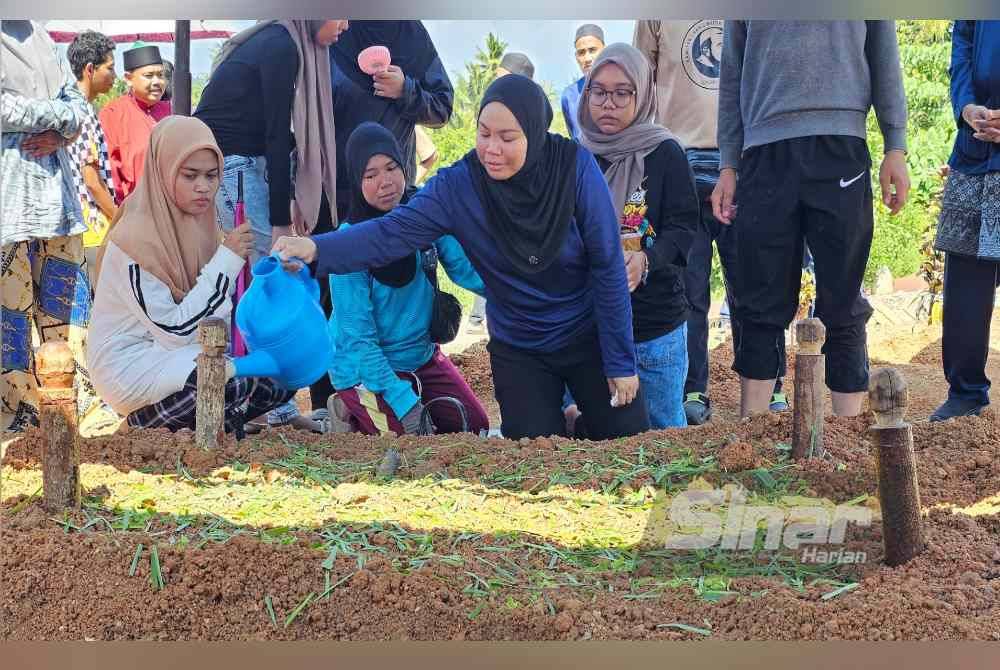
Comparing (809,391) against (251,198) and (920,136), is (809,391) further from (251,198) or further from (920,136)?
(251,198)

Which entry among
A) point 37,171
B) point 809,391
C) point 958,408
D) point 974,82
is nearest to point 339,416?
point 37,171

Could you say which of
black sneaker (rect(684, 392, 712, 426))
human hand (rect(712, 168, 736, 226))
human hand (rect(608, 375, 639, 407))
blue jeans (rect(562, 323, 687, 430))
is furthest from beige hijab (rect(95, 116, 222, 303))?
black sneaker (rect(684, 392, 712, 426))

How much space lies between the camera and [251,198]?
388cm

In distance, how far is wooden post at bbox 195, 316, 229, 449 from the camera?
3848 mm

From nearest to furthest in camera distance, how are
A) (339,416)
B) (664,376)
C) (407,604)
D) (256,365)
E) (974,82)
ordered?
(407,604) → (974,82) → (256,365) → (339,416) → (664,376)

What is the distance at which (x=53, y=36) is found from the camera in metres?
3.64

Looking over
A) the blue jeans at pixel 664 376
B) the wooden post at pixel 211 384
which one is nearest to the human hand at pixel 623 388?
the blue jeans at pixel 664 376

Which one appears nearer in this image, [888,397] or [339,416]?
[888,397]

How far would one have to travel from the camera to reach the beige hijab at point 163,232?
3863mm

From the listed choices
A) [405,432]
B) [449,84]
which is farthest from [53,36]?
[405,432]

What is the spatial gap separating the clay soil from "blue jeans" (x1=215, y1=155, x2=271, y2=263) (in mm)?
946

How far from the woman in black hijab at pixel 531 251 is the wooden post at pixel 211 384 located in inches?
13.7

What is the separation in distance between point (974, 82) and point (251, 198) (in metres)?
2.28

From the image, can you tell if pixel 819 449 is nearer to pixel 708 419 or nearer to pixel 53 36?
pixel 708 419
